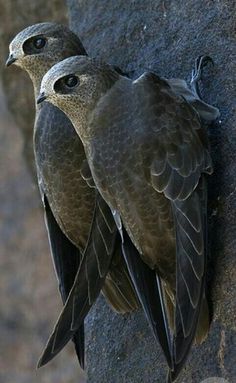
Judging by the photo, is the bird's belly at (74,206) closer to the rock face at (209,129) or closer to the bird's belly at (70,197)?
→ the bird's belly at (70,197)

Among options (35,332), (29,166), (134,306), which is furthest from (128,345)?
(35,332)

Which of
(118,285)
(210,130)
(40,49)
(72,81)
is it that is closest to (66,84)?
(72,81)

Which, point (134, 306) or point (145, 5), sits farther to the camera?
point (145, 5)

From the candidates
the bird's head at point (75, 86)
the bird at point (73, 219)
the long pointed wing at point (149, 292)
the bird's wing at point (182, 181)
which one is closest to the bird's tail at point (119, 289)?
the bird at point (73, 219)

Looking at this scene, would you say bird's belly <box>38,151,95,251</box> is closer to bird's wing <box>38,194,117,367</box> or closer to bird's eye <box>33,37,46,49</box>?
bird's wing <box>38,194,117,367</box>

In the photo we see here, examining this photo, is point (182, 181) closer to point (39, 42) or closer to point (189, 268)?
point (189, 268)

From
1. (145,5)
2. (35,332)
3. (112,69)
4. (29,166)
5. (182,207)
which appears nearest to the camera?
(182,207)

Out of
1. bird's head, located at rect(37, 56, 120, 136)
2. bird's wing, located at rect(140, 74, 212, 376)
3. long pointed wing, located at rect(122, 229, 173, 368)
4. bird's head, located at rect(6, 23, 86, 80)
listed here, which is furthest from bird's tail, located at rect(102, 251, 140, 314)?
bird's head, located at rect(6, 23, 86, 80)

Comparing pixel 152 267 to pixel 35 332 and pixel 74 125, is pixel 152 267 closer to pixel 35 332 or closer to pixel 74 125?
pixel 74 125
